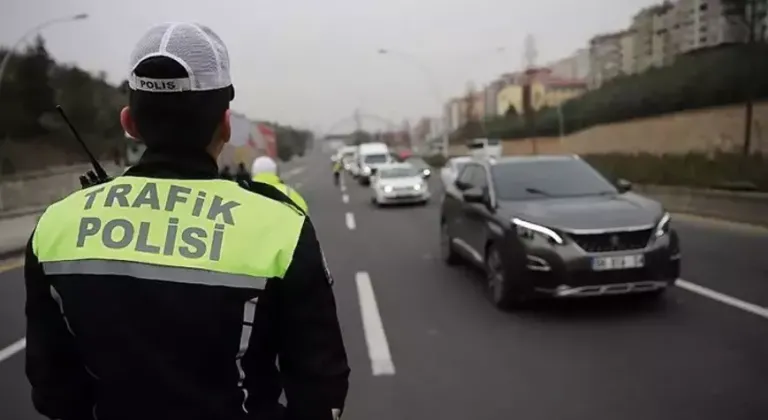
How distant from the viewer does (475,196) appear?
30.0 feet

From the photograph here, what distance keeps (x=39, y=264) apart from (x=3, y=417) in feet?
13.2

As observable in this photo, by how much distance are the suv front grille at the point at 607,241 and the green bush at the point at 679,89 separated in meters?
19.9

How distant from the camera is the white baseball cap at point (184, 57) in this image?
1.70 metres

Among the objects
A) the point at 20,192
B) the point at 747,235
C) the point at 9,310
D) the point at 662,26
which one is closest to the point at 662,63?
the point at 662,26

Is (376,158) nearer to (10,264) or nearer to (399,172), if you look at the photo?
(399,172)

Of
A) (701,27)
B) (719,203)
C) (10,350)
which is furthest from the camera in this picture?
(701,27)

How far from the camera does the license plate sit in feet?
→ 24.4

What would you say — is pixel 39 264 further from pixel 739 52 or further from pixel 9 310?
pixel 739 52

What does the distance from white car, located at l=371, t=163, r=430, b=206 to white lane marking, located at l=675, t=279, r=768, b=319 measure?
1555 centimetres

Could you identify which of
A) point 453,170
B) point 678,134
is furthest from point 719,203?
point 678,134

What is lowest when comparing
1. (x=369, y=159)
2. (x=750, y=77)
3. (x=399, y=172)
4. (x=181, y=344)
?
(x=369, y=159)

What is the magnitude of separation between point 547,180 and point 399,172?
16409 millimetres

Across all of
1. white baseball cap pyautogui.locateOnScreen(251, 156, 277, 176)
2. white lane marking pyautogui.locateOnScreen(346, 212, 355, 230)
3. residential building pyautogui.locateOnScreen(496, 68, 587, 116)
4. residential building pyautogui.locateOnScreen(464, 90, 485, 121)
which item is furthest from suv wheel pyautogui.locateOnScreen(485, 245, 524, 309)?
residential building pyautogui.locateOnScreen(464, 90, 485, 121)

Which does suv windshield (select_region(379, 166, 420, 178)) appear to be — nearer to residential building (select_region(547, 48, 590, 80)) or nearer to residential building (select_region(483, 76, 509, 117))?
residential building (select_region(547, 48, 590, 80))
